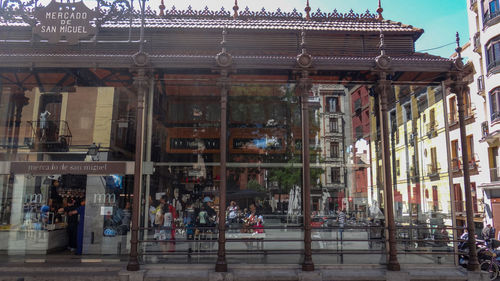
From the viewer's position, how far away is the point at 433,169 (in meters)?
10.4

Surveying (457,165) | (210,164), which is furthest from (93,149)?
(457,165)

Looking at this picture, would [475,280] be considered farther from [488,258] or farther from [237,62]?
[237,62]

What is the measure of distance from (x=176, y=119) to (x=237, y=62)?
3.94 metres

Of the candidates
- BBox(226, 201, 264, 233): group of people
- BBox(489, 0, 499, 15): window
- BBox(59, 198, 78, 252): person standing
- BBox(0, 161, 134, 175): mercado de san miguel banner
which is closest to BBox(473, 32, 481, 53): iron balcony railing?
BBox(489, 0, 499, 15): window

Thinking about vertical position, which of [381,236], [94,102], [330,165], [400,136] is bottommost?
[381,236]

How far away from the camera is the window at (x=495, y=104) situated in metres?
24.8

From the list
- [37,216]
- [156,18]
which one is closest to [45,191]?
[37,216]

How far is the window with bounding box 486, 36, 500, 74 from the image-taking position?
2483 centimetres

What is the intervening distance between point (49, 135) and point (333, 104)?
30.7 ft

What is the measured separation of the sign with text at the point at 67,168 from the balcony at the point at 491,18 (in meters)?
27.6

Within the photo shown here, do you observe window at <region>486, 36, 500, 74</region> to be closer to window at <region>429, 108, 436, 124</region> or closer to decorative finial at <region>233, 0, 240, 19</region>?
window at <region>429, 108, 436, 124</region>

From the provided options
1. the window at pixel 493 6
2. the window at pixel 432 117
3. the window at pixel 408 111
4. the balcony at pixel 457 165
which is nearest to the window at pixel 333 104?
the window at pixel 408 111

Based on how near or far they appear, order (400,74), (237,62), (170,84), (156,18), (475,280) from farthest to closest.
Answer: (156,18) → (170,84) → (400,74) → (237,62) → (475,280)

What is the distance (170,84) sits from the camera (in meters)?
10.5
